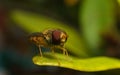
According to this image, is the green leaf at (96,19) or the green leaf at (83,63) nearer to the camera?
the green leaf at (83,63)

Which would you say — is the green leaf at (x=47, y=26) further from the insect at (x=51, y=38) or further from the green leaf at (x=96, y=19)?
the insect at (x=51, y=38)

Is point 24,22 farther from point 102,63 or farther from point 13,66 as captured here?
point 102,63

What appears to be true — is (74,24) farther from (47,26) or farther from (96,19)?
(47,26)

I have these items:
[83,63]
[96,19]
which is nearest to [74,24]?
[96,19]

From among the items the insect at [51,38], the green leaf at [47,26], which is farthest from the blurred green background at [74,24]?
the insect at [51,38]

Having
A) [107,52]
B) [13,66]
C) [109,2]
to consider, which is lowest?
[13,66]

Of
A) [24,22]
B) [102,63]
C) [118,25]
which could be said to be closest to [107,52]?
[118,25]

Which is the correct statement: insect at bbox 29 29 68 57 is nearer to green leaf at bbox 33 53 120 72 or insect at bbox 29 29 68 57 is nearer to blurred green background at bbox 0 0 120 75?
green leaf at bbox 33 53 120 72

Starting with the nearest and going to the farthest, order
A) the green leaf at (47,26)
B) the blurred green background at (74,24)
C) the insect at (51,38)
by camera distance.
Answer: the insect at (51,38)
the green leaf at (47,26)
the blurred green background at (74,24)
